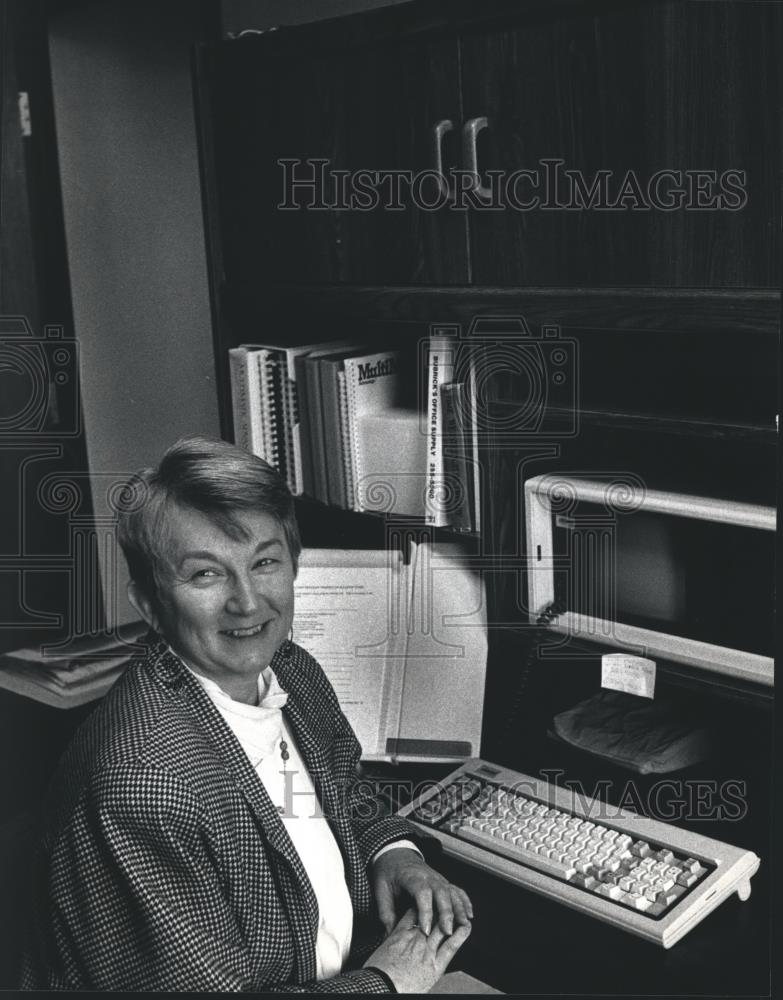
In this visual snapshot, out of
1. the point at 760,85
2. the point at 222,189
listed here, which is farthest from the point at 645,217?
the point at 222,189

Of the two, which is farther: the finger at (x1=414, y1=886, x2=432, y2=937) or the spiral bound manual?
the spiral bound manual

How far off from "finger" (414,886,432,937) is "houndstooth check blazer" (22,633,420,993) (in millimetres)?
122

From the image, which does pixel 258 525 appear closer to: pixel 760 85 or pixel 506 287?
pixel 506 287

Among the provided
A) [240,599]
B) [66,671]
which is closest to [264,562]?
[240,599]

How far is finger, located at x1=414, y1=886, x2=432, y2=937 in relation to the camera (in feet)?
4.98

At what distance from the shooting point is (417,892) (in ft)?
5.11

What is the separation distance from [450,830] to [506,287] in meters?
0.82

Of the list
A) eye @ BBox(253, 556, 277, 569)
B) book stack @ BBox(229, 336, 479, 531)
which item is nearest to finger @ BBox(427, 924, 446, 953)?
eye @ BBox(253, 556, 277, 569)

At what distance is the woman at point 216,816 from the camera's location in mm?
1286

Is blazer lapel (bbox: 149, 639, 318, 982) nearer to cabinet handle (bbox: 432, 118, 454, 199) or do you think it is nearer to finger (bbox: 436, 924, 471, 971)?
finger (bbox: 436, 924, 471, 971)

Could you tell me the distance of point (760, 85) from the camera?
4.41 ft

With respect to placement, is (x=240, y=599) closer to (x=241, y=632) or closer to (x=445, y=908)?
(x=241, y=632)

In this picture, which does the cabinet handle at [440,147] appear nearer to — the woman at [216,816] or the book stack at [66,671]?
the woman at [216,816]

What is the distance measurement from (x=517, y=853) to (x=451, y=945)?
0.17 meters
